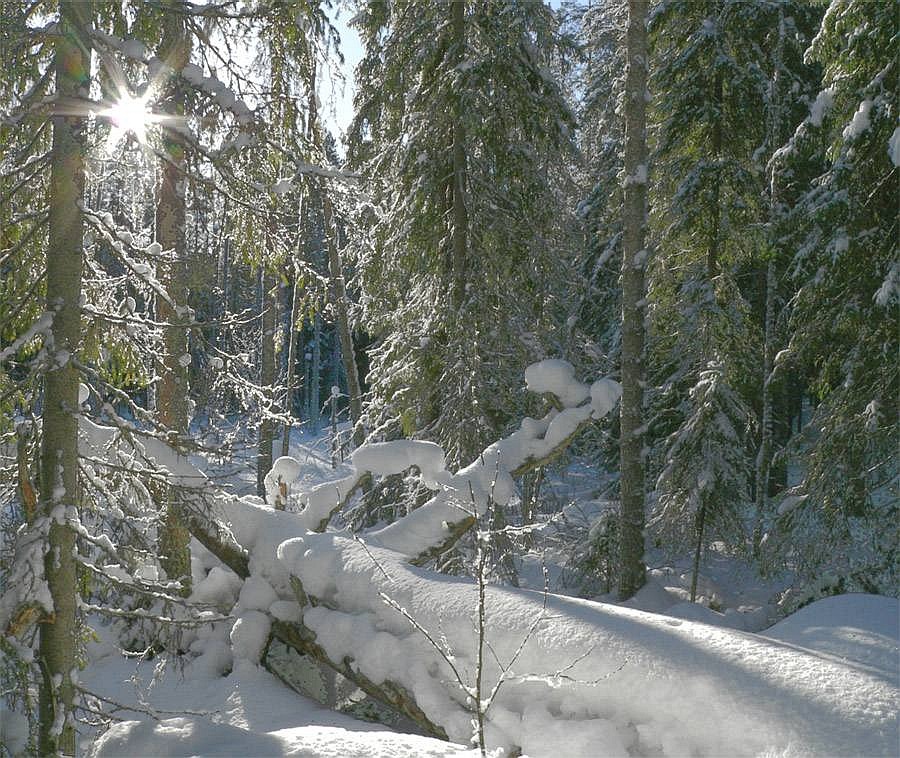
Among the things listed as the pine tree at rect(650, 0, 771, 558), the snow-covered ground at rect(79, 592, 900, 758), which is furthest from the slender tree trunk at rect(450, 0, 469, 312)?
the snow-covered ground at rect(79, 592, 900, 758)

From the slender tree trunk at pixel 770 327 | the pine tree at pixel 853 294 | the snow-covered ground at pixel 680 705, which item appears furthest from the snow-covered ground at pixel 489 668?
the slender tree trunk at pixel 770 327

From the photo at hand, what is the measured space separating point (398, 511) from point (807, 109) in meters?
Result: 10.6

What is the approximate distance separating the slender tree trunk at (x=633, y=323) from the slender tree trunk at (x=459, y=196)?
7.54 feet

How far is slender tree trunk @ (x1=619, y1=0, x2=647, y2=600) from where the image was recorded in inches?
383

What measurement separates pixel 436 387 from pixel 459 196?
2.71 metres

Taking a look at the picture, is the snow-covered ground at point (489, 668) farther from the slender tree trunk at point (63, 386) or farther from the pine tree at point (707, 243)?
the pine tree at point (707, 243)

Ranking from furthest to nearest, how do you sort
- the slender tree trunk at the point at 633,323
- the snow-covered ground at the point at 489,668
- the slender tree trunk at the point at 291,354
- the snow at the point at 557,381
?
the slender tree trunk at the point at 633,323
the snow at the point at 557,381
the slender tree trunk at the point at 291,354
the snow-covered ground at the point at 489,668

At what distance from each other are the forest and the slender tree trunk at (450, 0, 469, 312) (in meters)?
0.05

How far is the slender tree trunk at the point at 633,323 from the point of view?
31.9 ft

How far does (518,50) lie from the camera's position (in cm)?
955

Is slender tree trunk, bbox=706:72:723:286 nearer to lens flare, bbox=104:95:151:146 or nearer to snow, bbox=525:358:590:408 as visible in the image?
snow, bbox=525:358:590:408

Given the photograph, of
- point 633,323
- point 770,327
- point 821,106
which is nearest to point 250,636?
point 633,323

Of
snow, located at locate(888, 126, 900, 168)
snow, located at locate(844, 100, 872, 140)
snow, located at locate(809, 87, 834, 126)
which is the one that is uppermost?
snow, located at locate(809, 87, 834, 126)

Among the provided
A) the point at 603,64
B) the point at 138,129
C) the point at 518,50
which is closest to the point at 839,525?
the point at 518,50
